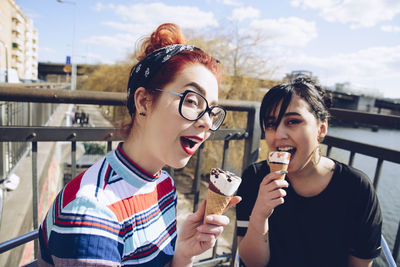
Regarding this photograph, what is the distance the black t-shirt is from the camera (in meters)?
1.49

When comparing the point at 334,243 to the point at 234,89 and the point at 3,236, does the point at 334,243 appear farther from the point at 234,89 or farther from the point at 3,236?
the point at 234,89

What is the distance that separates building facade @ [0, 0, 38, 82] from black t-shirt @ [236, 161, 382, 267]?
28.8 meters

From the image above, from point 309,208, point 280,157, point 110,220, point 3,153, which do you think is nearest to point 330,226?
point 309,208

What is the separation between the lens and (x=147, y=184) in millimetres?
1119

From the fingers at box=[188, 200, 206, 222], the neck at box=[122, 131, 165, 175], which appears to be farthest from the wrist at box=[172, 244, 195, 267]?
the neck at box=[122, 131, 165, 175]

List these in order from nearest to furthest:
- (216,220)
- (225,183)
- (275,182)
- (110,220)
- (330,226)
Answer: (110,220), (216,220), (225,183), (275,182), (330,226)

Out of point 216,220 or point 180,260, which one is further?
point 180,260

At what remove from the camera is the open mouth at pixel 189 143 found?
1.08m

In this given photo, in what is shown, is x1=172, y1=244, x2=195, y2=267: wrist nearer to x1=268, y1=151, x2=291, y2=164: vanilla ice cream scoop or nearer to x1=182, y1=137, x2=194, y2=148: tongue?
x1=182, y1=137, x2=194, y2=148: tongue

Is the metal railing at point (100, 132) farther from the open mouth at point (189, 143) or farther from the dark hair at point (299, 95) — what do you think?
the open mouth at point (189, 143)

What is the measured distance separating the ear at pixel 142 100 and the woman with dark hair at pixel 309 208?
2.68 feet

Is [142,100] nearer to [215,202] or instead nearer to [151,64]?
[151,64]

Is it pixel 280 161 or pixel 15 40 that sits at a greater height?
pixel 15 40

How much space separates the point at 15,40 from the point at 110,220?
3184 inches
